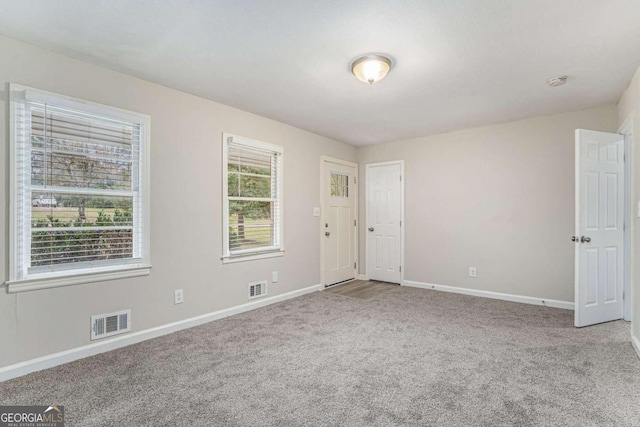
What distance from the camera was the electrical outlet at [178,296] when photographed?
3.23 m

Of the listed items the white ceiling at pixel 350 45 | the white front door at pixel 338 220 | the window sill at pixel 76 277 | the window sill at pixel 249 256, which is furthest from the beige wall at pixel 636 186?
the window sill at pixel 76 277

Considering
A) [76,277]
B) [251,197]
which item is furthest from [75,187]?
[251,197]

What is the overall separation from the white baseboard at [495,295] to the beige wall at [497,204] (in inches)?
2.3

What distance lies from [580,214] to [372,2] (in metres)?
2.98

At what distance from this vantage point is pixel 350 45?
92.5 inches

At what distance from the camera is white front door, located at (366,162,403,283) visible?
17.6ft

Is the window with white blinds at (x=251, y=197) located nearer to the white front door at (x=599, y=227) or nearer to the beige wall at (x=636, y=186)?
the white front door at (x=599, y=227)

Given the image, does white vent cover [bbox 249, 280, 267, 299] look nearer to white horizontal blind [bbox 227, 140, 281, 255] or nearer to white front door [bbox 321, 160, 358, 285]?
white horizontal blind [bbox 227, 140, 281, 255]

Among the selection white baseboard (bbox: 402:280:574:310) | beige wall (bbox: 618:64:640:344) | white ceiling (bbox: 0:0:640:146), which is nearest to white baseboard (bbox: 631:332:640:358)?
beige wall (bbox: 618:64:640:344)

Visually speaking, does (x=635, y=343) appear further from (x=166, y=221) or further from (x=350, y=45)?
(x=166, y=221)

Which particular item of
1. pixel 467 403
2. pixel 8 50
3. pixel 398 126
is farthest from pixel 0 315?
A: pixel 398 126

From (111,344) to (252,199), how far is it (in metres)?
2.06

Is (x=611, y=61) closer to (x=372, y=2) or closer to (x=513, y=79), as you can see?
(x=513, y=79)

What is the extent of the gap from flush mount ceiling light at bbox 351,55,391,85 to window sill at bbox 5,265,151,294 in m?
2.59
